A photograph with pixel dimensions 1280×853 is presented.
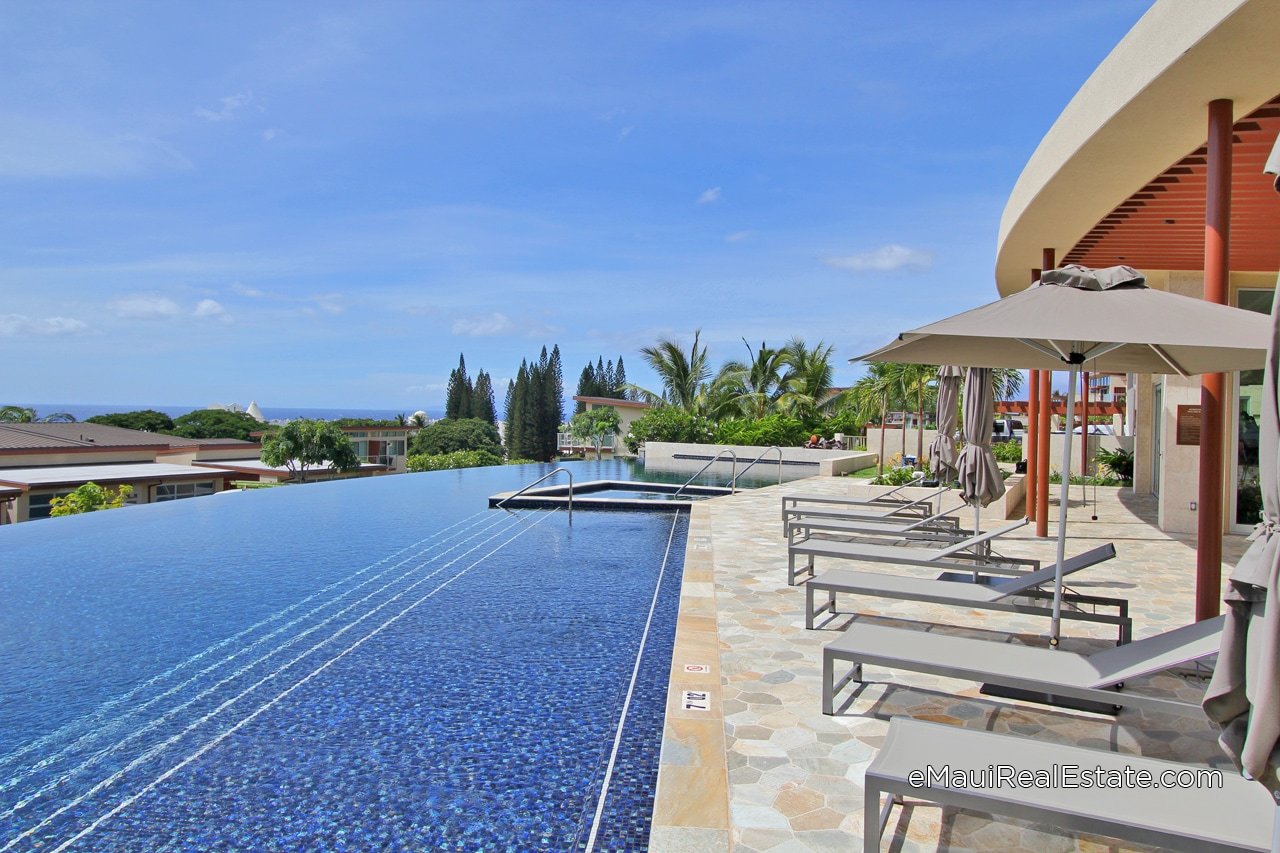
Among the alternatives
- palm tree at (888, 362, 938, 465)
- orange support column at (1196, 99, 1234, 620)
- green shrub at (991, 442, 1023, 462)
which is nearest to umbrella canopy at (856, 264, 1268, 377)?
orange support column at (1196, 99, 1234, 620)

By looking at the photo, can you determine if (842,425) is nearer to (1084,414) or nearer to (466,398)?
(1084,414)

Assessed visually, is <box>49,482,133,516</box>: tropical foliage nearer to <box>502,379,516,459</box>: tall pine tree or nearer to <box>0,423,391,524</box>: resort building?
<box>0,423,391,524</box>: resort building

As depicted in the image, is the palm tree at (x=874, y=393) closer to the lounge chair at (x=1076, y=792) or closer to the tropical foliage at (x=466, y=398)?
the lounge chair at (x=1076, y=792)

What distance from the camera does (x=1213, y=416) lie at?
4.73 metres

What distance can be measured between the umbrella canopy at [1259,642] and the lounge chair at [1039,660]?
1363 millimetres

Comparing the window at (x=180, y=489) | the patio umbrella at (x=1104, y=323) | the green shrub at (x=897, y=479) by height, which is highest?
the patio umbrella at (x=1104, y=323)

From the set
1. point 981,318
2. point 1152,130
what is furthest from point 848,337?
point 981,318

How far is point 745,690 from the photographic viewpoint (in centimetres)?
434

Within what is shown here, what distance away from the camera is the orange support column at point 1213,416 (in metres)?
4.72

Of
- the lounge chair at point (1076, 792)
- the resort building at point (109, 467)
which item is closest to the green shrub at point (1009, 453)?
the lounge chair at point (1076, 792)

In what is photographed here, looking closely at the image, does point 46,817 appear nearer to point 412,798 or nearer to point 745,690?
point 412,798

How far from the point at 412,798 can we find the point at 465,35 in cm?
1306

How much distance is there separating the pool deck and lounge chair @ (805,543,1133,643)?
0.37 m

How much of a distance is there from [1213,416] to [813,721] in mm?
3199
